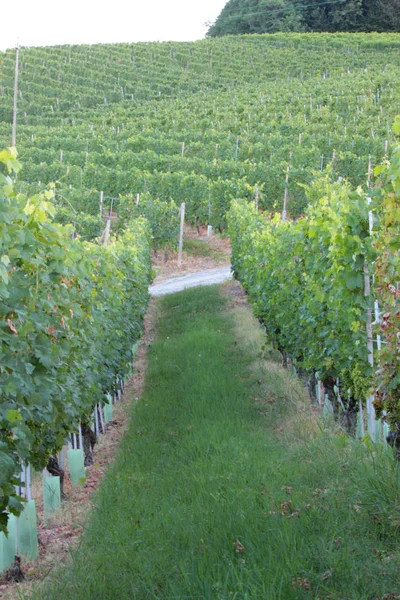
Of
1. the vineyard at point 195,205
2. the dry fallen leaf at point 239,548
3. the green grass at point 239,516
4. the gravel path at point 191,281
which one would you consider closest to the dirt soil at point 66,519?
the green grass at point 239,516

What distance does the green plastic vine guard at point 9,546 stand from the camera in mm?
5230

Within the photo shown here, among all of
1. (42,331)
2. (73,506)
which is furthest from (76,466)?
(42,331)

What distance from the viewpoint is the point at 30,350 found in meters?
4.97

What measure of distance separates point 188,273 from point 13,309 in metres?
21.1

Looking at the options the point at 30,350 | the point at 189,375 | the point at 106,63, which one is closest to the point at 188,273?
the point at 189,375

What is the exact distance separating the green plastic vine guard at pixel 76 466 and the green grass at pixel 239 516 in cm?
43

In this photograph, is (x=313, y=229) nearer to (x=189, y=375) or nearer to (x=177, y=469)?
(x=177, y=469)

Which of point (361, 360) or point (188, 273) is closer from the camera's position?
point (361, 360)

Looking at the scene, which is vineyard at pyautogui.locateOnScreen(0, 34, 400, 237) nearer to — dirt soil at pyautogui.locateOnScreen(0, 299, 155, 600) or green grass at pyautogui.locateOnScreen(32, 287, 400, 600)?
dirt soil at pyautogui.locateOnScreen(0, 299, 155, 600)

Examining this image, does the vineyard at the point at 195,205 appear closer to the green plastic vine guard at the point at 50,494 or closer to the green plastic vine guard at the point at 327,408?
the green plastic vine guard at the point at 327,408

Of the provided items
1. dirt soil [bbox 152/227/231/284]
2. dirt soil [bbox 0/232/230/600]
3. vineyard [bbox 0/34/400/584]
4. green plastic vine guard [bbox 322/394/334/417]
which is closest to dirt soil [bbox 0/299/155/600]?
dirt soil [bbox 0/232/230/600]

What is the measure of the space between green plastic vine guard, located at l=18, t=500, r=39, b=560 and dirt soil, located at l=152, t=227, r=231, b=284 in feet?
62.8

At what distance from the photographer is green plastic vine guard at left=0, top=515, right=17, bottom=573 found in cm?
523

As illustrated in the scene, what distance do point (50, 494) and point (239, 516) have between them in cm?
259
